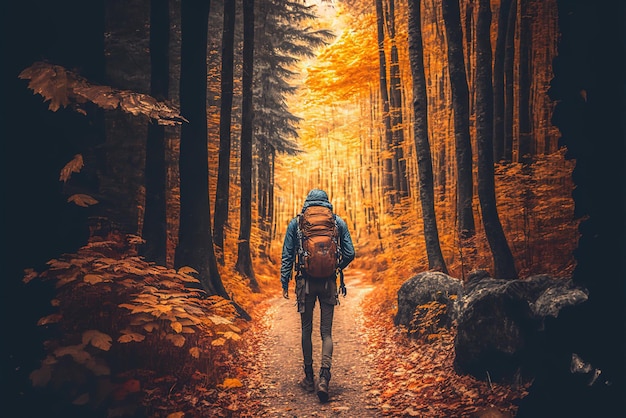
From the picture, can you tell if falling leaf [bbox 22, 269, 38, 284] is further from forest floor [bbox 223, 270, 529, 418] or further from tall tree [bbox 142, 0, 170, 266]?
tall tree [bbox 142, 0, 170, 266]

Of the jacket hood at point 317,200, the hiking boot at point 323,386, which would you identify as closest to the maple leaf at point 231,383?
the hiking boot at point 323,386

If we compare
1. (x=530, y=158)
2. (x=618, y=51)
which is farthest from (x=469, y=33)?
(x=618, y=51)

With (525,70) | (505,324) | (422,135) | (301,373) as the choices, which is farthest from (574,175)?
(525,70)

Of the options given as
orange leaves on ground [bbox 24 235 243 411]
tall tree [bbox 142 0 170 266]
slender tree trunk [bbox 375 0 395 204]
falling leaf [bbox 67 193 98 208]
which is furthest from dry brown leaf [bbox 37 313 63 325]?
slender tree trunk [bbox 375 0 395 204]

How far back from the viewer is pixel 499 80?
35.8 ft

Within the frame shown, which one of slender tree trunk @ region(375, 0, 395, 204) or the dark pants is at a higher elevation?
slender tree trunk @ region(375, 0, 395, 204)

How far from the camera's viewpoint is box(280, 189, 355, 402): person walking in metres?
5.37

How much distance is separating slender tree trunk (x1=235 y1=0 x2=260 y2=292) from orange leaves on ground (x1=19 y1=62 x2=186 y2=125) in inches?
317

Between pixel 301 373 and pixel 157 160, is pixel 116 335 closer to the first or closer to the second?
pixel 301 373

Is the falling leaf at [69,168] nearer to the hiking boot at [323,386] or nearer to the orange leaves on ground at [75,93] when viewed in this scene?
the orange leaves on ground at [75,93]

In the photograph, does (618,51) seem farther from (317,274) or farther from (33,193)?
(33,193)

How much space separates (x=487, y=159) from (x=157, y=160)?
613cm

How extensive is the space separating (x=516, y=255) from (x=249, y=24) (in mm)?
9353

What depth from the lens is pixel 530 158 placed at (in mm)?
9961
